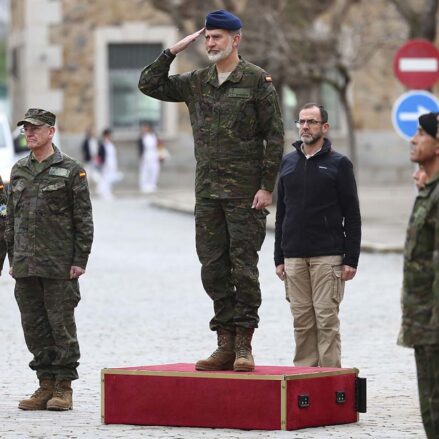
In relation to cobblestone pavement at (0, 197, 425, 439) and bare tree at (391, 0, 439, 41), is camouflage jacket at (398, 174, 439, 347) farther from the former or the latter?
bare tree at (391, 0, 439, 41)

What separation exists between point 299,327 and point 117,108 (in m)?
34.9

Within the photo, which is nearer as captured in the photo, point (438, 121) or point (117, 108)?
point (438, 121)

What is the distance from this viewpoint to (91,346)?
13.7 m

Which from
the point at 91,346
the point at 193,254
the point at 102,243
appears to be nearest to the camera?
the point at 91,346

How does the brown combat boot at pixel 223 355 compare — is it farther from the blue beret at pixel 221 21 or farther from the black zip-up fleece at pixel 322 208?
the blue beret at pixel 221 21

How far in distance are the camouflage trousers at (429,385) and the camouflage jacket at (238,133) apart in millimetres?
2450

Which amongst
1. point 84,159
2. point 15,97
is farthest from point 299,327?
point 15,97

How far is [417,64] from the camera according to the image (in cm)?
2302

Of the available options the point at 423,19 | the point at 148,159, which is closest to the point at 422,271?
the point at 423,19

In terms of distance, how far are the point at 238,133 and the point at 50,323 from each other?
1.71 meters

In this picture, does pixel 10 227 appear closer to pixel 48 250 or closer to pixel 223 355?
pixel 48 250

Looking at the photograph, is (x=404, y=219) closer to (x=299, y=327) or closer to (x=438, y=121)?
(x=299, y=327)

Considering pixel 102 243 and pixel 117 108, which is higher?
pixel 117 108

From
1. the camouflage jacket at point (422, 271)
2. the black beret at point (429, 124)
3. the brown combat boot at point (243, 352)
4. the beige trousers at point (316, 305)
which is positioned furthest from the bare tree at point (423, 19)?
the camouflage jacket at point (422, 271)
